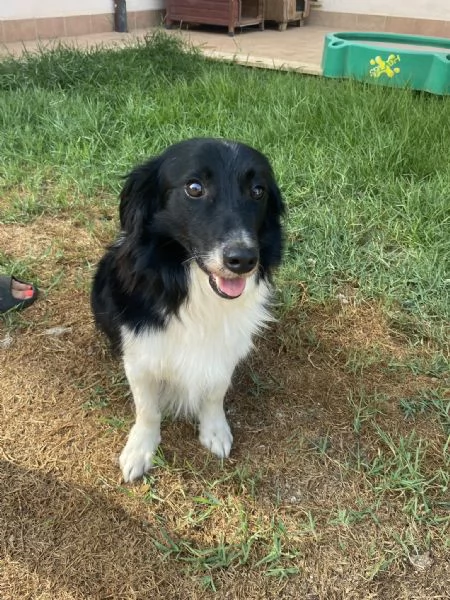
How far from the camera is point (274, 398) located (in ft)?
7.25

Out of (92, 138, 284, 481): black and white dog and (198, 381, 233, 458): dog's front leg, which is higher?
(92, 138, 284, 481): black and white dog

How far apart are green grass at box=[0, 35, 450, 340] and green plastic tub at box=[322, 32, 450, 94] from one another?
1.17 feet

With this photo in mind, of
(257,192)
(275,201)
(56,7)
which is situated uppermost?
(257,192)

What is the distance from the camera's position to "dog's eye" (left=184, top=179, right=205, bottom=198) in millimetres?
1651

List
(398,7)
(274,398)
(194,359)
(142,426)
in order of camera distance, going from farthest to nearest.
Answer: (398,7) < (274,398) < (142,426) < (194,359)

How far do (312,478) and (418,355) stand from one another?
861 millimetres

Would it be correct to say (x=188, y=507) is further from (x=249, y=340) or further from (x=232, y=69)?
(x=232, y=69)

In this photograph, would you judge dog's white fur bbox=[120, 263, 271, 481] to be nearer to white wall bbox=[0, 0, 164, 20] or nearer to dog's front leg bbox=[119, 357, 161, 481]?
dog's front leg bbox=[119, 357, 161, 481]

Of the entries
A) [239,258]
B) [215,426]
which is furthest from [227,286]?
[215,426]

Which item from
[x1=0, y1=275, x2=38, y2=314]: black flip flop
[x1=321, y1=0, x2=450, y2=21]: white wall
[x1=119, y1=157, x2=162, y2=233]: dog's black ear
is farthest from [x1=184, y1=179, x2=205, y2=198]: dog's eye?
[x1=321, y1=0, x2=450, y2=21]: white wall

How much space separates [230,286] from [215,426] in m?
0.64

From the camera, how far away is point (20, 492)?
1.77m

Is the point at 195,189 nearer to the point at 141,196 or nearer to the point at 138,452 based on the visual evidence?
the point at 141,196

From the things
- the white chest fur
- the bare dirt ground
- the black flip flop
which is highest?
the white chest fur
